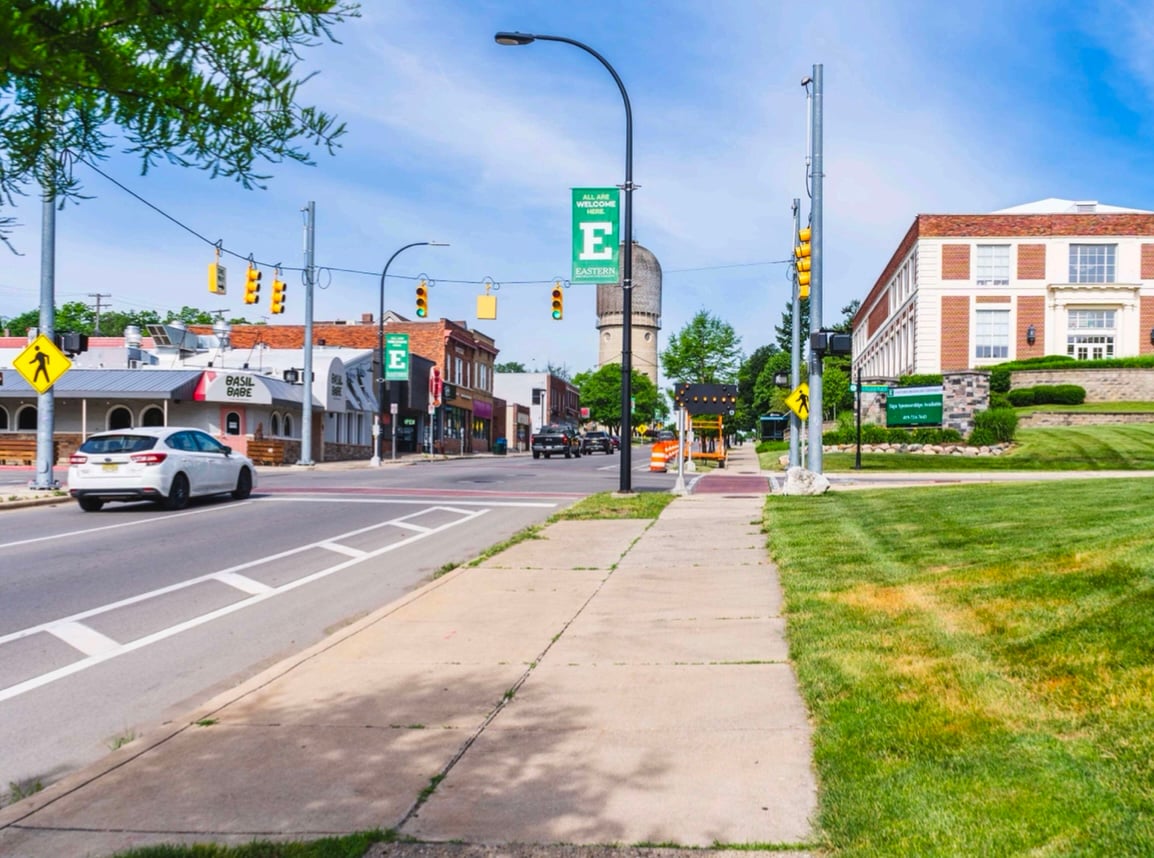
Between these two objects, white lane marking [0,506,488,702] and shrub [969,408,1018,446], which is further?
shrub [969,408,1018,446]

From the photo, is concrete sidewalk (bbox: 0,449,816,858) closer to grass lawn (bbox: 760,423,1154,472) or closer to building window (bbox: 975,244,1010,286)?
grass lawn (bbox: 760,423,1154,472)

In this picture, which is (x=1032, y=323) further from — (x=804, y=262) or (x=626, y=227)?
(x=626, y=227)

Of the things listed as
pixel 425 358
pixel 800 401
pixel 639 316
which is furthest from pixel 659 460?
pixel 639 316

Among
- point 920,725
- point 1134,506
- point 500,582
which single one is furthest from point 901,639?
point 1134,506

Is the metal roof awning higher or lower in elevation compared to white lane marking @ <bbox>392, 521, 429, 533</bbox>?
higher

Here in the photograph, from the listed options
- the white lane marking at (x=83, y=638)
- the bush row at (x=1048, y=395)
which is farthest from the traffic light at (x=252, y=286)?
the bush row at (x=1048, y=395)

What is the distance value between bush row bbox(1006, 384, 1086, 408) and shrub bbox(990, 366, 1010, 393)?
49.7 inches

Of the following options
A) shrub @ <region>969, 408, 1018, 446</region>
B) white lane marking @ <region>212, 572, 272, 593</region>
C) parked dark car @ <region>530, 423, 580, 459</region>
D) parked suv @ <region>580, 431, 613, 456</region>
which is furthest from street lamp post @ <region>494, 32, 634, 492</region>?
parked suv @ <region>580, 431, 613, 456</region>

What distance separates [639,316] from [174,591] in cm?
9952

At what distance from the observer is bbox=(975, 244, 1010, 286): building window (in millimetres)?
52500

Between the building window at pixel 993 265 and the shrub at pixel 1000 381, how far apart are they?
775 centimetres

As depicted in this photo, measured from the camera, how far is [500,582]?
10.2 m

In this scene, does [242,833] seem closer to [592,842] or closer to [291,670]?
[592,842]

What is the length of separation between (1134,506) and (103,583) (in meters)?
11.6
